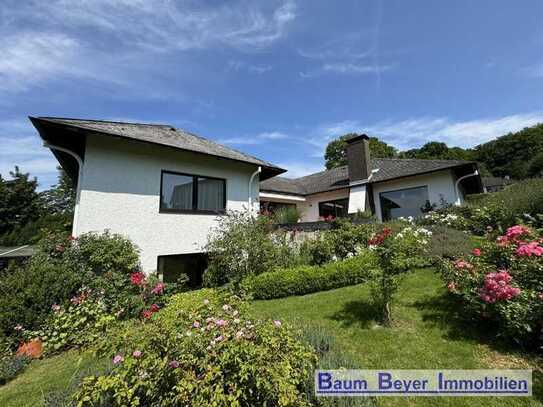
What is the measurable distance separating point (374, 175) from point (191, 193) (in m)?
13.8

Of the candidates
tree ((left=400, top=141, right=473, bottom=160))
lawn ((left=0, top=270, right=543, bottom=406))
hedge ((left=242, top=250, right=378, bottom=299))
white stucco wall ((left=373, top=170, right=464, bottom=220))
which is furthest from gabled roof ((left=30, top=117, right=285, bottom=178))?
tree ((left=400, top=141, right=473, bottom=160))

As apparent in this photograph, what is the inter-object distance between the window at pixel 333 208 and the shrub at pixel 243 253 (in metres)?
11.2

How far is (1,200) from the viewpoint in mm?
33719

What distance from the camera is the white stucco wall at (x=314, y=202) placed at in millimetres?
Answer: 19906

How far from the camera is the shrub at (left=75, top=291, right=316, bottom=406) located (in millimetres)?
2375

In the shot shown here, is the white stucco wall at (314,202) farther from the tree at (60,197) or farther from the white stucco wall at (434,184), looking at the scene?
the tree at (60,197)

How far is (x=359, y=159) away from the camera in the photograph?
733 inches

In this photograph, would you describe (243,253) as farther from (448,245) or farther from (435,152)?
(435,152)

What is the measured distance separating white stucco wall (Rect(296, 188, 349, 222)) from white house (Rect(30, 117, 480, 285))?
415 cm

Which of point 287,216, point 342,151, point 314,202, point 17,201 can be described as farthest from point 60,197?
point 342,151

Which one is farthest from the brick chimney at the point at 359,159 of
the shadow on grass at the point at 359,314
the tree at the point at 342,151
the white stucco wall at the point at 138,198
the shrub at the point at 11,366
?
the tree at the point at 342,151

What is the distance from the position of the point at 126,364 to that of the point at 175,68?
33.7ft

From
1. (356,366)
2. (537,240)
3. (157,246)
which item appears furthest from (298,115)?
(356,366)

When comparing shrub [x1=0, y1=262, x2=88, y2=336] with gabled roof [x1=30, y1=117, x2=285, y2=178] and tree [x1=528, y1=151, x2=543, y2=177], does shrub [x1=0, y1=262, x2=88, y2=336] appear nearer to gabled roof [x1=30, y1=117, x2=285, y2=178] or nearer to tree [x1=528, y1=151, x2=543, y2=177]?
gabled roof [x1=30, y1=117, x2=285, y2=178]
